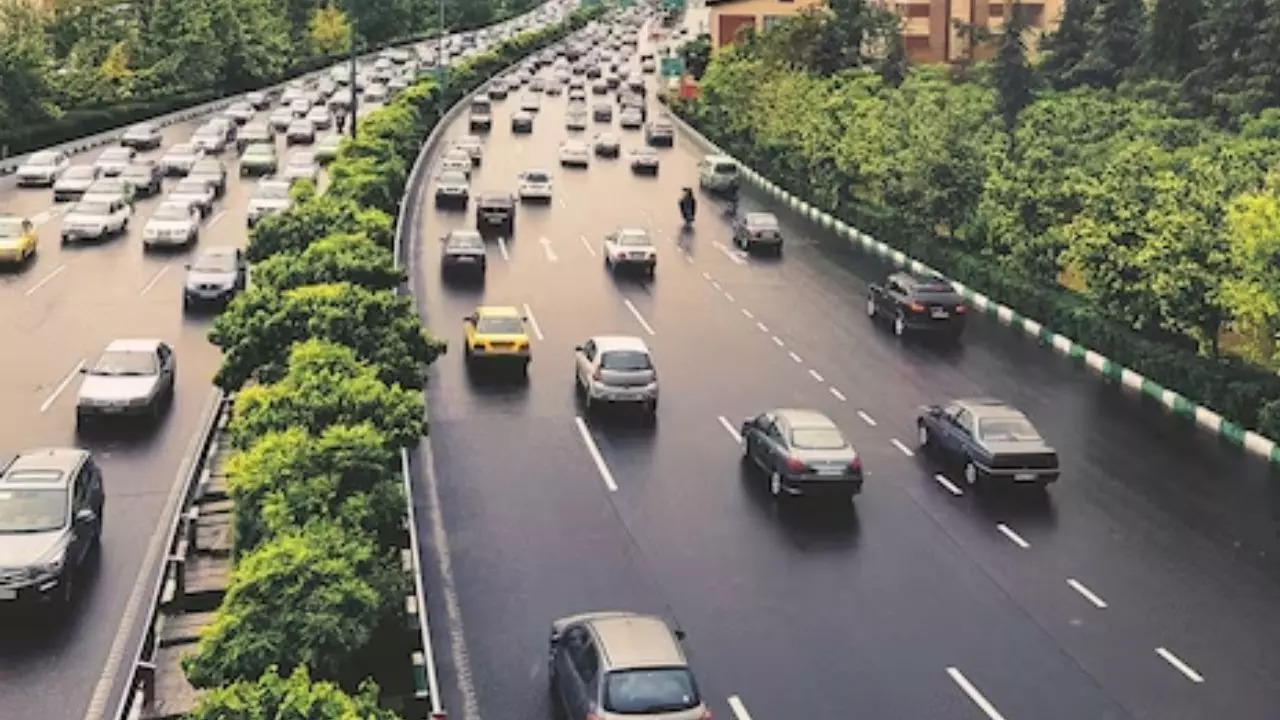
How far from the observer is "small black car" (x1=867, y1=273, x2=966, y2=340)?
39812 millimetres

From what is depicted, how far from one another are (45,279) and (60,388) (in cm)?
1280

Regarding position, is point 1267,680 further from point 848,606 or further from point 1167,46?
point 1167,46

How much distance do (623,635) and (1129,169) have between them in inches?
1027

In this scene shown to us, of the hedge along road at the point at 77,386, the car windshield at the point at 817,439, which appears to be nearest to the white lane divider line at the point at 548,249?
the hedge along road at the point at 77,386

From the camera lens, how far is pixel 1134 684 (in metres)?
20.2

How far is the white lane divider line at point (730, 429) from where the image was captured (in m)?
30.7

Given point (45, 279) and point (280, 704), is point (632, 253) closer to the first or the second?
point (45, 279)

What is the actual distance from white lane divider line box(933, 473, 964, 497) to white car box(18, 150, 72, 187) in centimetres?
4531

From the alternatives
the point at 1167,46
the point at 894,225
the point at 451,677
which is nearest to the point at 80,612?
the point at 451,677

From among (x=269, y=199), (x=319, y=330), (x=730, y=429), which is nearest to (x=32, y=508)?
(x=319, y=330)

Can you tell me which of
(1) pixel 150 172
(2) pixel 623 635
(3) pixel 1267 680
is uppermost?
(1) pixel 150 172

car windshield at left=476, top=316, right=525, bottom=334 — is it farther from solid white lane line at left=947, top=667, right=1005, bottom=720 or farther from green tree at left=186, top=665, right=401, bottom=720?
green tree at left=186, top=665, right=401, bottom=720

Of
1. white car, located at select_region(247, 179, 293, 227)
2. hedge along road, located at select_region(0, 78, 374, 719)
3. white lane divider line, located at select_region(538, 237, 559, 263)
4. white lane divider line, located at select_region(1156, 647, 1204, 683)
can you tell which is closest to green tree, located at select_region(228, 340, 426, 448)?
hedge along road, located at select_region(0, 78, 374, 719)

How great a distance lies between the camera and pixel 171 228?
49125 millimetres
